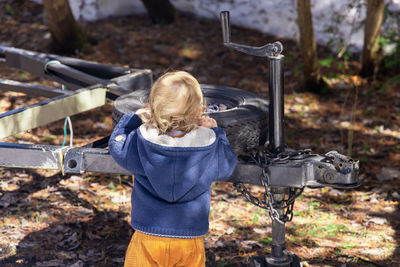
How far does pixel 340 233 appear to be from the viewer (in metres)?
4.38

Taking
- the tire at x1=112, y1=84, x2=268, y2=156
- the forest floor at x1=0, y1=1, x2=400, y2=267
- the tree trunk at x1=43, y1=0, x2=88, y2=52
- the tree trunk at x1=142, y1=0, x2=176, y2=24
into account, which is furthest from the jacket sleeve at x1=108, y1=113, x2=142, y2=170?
the tree trunk at x1=142, y1=0, x2=176, y2=24

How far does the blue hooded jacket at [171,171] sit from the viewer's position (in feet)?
8.32

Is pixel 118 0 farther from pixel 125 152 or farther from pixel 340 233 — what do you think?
pixel 125 152

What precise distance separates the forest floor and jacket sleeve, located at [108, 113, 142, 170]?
4.72 feet

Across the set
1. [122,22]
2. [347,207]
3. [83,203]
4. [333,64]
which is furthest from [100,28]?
[347,207]

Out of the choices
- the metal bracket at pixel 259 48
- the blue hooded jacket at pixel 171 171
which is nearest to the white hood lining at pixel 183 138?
the blue hooded jacket at pixel 171 171

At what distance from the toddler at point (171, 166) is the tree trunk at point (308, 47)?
4.51 meters

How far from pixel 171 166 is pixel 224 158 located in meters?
0.27

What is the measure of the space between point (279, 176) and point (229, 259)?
4.52 ft

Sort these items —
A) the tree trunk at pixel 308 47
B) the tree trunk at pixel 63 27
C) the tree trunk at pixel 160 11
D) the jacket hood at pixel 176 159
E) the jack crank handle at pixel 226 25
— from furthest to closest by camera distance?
the tree trunk at pixel 160 11 → the tree trunk at pixel 63 27 → the tree trunk at pixel 308 47 → the jack crank handle at pixel 226 25 → the jacket hood at pixel 176 159

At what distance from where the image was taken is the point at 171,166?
8.32ft

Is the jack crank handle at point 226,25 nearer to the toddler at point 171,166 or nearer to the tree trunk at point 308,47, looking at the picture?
the toddler at point 171,166

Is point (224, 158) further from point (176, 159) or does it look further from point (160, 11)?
point (160, 11)

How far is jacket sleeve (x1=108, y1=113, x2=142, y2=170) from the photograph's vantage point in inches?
104
